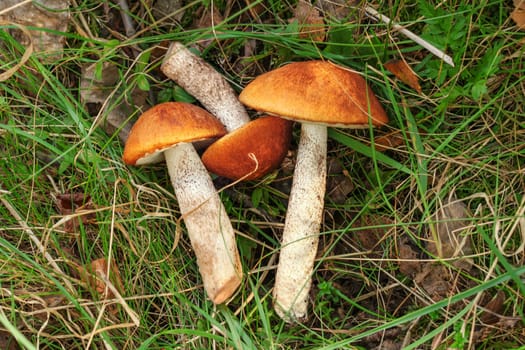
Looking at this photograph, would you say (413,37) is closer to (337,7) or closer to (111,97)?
(337,7)

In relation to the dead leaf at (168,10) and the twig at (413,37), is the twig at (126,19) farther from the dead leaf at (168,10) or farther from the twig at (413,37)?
the twig at (413,37)

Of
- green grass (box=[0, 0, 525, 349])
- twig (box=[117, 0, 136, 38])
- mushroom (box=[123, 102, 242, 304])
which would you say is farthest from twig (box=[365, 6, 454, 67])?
twig (box=[117, 0, 136, 38])

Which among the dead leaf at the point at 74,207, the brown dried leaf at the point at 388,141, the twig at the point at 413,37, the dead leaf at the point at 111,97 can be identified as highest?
the twig at the point at 413,37

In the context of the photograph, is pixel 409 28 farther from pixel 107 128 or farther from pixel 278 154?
pixel 107 128

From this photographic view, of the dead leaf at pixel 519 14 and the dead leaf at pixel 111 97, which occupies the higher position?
the dead leaf at pixel 519 14

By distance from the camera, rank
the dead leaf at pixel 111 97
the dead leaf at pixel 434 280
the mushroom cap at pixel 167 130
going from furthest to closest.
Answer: the dead leaf at pixel 111 97 < the dead leaf at pixel 434 280 < the mushroom cap at pixel 167 130

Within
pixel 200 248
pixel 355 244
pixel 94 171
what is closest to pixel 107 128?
pixel 94 171

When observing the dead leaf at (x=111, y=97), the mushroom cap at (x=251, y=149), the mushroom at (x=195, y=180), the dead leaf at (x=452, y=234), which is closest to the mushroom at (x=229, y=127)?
the mushroom cap at (x=251, y=149)
